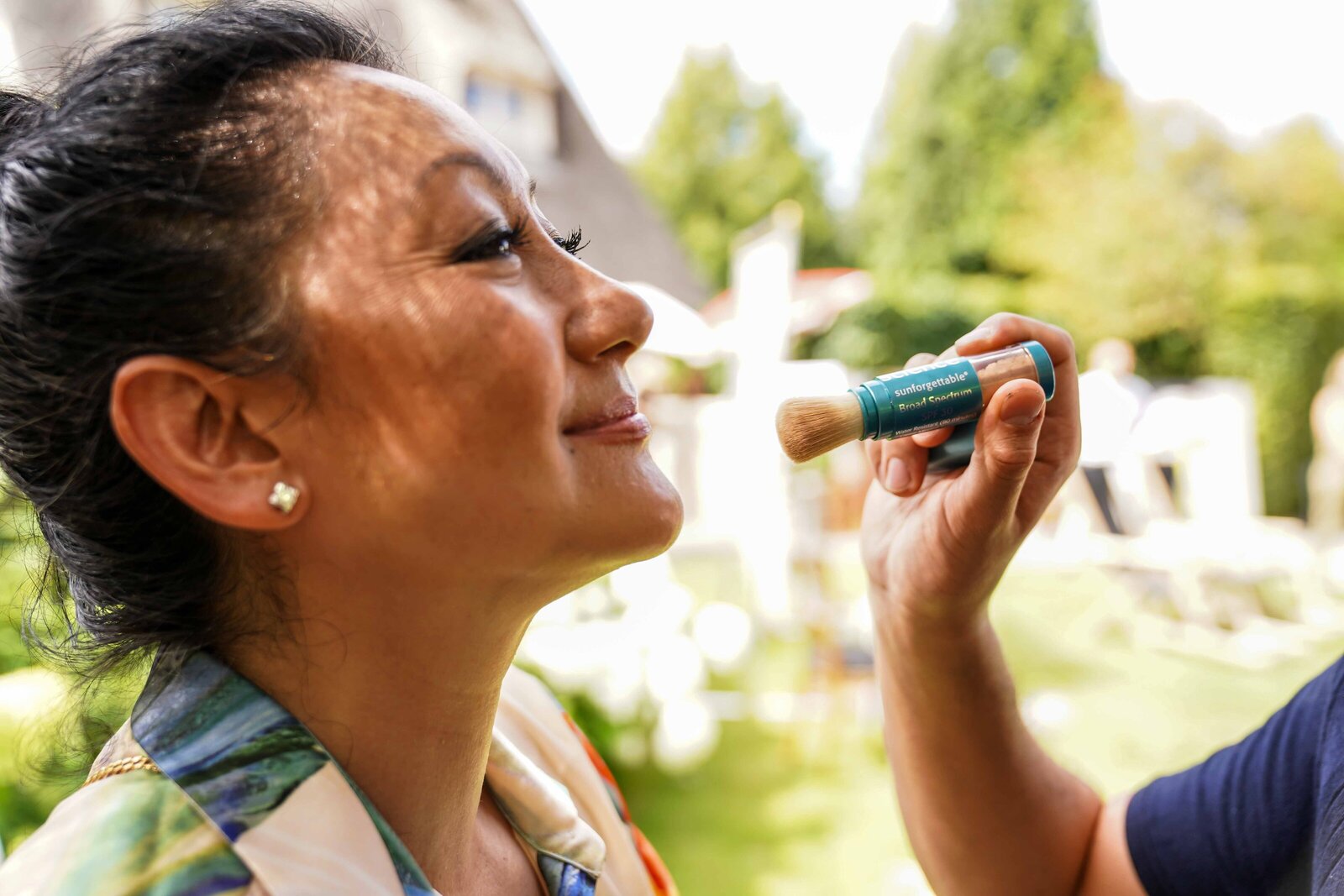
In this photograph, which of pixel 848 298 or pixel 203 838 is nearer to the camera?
pixel 203 838

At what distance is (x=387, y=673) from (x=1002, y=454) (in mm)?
712

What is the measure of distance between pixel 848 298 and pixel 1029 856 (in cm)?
867

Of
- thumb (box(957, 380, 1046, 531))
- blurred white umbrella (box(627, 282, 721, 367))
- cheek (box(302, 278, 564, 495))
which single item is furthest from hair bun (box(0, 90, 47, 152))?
blurred white umbrella (box(627, 282, 721, 367))

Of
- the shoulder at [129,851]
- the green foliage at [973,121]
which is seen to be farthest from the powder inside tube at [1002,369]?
the green foliage at [973,121]

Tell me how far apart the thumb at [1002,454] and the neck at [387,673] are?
0.56m

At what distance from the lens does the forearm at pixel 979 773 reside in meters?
1.34

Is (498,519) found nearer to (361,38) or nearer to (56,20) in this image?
(361,38)

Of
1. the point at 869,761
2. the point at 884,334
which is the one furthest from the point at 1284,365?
Result: the point at 869,761

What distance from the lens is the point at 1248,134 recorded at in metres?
17.9

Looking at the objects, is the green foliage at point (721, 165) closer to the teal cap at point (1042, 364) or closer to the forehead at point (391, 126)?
the teal cap at point (1042, 364)

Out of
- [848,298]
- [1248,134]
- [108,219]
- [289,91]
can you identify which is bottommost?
[848,298]

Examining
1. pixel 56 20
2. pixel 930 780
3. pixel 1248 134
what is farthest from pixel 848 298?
pixel 1248 134

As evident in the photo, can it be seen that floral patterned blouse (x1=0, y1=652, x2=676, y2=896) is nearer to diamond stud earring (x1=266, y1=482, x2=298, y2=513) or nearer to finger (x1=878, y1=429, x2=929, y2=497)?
diamond stud earring (x1=266, y1=482, x2=298, y2=513)

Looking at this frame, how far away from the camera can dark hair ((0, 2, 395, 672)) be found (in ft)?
2.89
